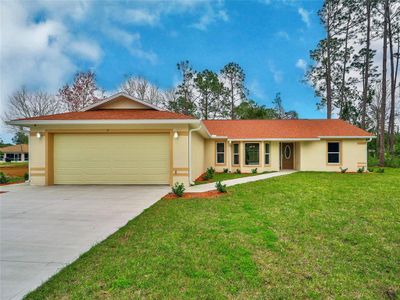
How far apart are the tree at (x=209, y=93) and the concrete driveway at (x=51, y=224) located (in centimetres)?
2049

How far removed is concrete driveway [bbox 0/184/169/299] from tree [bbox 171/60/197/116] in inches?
767

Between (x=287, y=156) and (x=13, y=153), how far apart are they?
5609 cm

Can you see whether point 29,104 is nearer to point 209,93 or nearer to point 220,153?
point 209,93

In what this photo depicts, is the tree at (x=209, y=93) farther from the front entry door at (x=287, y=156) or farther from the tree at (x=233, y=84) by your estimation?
the front entry door at (x=287, y=156)

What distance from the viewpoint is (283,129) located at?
17.4 metres

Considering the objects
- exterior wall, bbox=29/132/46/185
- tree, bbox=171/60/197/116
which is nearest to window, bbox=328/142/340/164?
tree, bbox=171/60/197/116

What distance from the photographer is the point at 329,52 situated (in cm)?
2273

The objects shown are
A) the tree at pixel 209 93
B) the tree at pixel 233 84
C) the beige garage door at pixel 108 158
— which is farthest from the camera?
the tree at pixel 233 84

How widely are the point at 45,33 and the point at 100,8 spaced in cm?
327

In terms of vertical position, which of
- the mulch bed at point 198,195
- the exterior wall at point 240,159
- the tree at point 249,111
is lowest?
the mulch bed at point 198,195

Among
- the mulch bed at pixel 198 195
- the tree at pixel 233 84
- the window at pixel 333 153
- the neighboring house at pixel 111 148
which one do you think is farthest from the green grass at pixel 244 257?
the tree at pixel 233 84

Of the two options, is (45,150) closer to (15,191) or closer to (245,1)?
(15,191)

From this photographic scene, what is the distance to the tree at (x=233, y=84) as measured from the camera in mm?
28719

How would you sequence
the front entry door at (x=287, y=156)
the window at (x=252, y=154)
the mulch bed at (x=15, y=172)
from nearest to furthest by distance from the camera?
the window at (x=252, y=154)
the mulch bed at (x=15, y=172)
the front entry door at (x=287, y=156)
